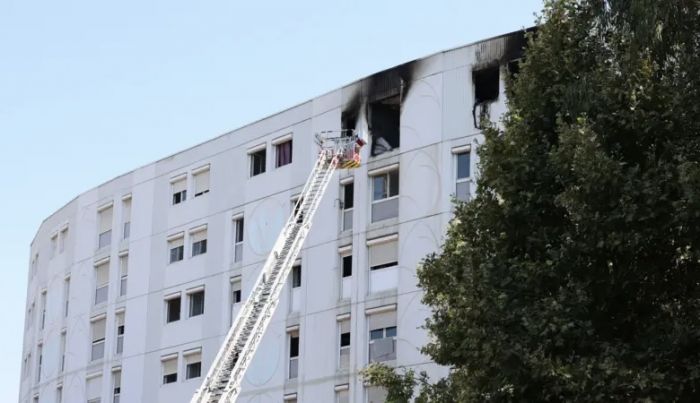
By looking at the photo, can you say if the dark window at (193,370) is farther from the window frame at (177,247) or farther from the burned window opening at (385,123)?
the burned window opening at (385,123)

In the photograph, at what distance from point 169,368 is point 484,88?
1469 centimetres

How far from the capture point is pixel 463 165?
131 ft

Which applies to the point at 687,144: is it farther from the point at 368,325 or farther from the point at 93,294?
the point at 93,294

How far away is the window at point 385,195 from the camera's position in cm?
4157

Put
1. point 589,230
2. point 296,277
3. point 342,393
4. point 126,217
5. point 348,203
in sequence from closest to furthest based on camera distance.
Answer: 1. point 589,230
2. point 342,393
3. point 348,203
4. point 296,277
5. point 126,217

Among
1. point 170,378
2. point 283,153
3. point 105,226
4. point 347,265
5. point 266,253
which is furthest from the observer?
point 105,226

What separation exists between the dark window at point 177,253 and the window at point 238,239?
2.56m

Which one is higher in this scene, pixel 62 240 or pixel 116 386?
pixel 62 240

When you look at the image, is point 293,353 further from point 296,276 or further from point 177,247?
point 177,247

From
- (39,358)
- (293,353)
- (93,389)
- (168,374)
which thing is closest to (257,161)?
(293,353)

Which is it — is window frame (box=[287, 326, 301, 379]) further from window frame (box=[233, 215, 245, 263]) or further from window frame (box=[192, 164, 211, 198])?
window frame (box=[192, 164, 211, 198])

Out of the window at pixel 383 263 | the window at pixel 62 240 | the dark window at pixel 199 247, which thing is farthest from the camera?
the window at pixel 62 240

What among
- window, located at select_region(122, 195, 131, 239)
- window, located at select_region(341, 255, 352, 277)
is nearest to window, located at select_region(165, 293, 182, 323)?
window, located at select_region(122, 195, 131, 239)

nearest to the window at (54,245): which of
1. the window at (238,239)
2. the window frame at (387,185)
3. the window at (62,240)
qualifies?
the window at (62,240)
